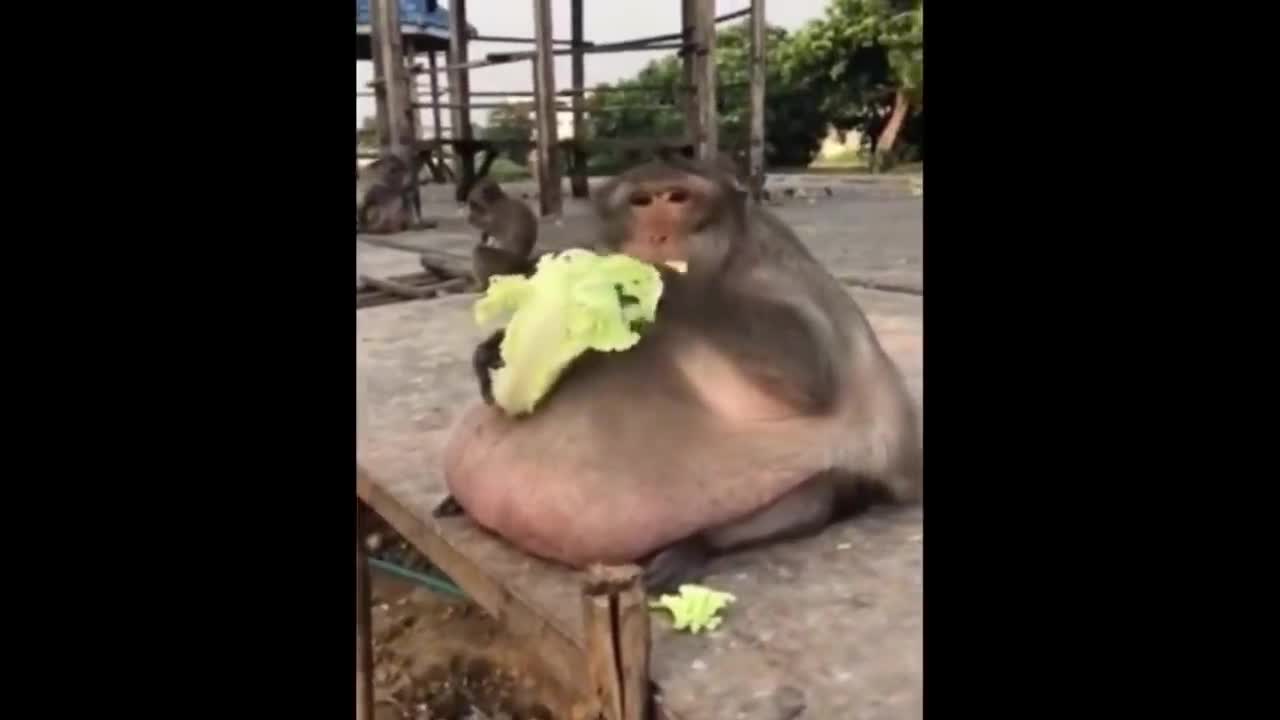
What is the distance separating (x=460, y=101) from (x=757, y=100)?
83.0 inches

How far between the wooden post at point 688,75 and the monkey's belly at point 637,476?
0.27m

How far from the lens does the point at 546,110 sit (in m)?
2.13

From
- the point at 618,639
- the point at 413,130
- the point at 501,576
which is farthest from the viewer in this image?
the point at 413,130

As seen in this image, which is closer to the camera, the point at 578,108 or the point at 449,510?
the point at 449,510

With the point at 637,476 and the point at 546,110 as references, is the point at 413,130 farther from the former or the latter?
the point at 637,476

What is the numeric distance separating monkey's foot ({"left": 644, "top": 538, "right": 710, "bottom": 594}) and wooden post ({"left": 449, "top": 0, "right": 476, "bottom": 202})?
4.90ft

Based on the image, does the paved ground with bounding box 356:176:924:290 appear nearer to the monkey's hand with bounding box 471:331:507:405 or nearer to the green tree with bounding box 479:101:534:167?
the monkey's hand with bounding box 471:331:507:405

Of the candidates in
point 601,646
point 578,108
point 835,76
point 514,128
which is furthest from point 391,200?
point 835,76

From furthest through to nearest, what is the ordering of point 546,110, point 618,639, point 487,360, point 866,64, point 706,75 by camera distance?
1. point 546,110
2. point 706,75
3. point 487,360
4. point 618,639
5. point 866,64

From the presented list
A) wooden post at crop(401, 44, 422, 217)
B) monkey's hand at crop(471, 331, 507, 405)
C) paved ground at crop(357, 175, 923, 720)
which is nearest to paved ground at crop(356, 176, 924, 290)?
paved ground at crop(357, 175, 923, 720)

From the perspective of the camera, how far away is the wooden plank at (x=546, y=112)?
178 cm

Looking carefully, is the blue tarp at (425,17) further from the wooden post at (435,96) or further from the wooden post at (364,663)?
the wooden post at (364,663)
